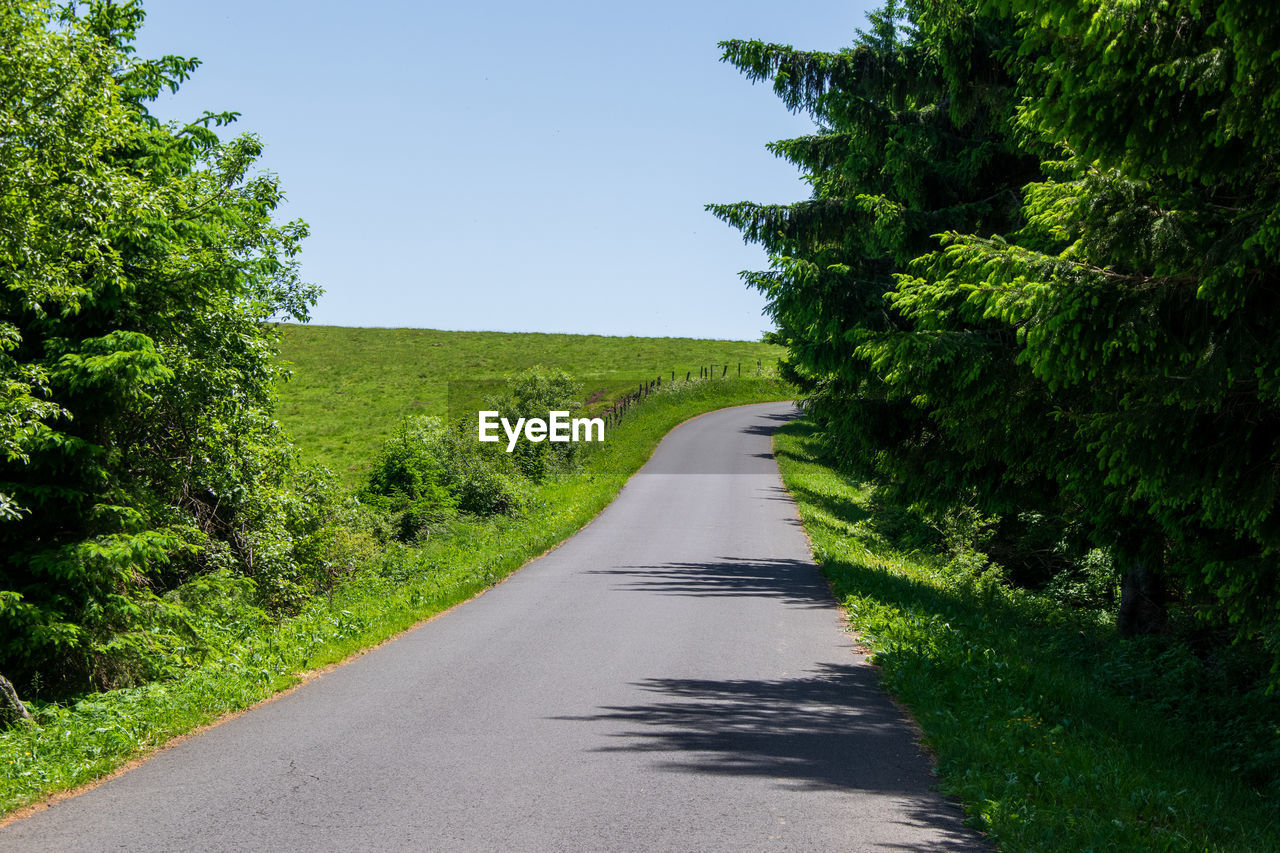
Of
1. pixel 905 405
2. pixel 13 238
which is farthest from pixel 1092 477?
pixel 13 238

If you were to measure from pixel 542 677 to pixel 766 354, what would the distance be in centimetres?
8587

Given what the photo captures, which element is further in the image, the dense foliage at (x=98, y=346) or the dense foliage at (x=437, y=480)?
the dense foliage at (x=437, y=480)

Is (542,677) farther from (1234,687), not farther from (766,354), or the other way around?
(766,354)

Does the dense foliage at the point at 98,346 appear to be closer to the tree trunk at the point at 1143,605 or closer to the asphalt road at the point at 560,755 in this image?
the asphalt road at the point at 560,755

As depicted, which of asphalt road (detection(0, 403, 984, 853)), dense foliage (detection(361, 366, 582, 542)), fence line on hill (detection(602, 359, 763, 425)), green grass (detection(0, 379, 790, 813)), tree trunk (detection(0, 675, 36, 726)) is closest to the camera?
asphalt road (detection(0, 403, 984, 853))

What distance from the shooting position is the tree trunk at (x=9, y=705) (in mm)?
9180

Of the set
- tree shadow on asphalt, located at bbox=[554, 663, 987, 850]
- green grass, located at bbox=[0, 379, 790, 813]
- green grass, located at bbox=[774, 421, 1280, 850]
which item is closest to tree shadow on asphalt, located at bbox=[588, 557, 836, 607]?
green grass, located at bbox=[774, 421, 1280, 850]

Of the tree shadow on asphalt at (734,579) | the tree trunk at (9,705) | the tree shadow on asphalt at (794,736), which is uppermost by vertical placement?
the tree shadow on asphalt at (794,736)

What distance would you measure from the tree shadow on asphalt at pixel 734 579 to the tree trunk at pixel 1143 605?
419 centimetres

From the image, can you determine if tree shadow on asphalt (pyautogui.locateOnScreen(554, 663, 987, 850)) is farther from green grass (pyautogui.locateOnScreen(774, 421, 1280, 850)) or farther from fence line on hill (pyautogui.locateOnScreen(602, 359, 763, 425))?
fence line on hill (pyautogui.locateOnScreen(602, 359, 763, 425))

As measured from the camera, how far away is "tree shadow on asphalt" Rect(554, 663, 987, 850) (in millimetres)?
6254

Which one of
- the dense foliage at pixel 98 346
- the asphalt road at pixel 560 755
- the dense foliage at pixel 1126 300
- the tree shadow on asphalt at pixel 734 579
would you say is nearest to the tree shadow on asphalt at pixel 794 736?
the asphalt road at pixel 560 755

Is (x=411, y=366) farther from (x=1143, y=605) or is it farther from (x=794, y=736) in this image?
(x=794, y=736)

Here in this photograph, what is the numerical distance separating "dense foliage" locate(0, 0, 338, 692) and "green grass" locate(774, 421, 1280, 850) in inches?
358
